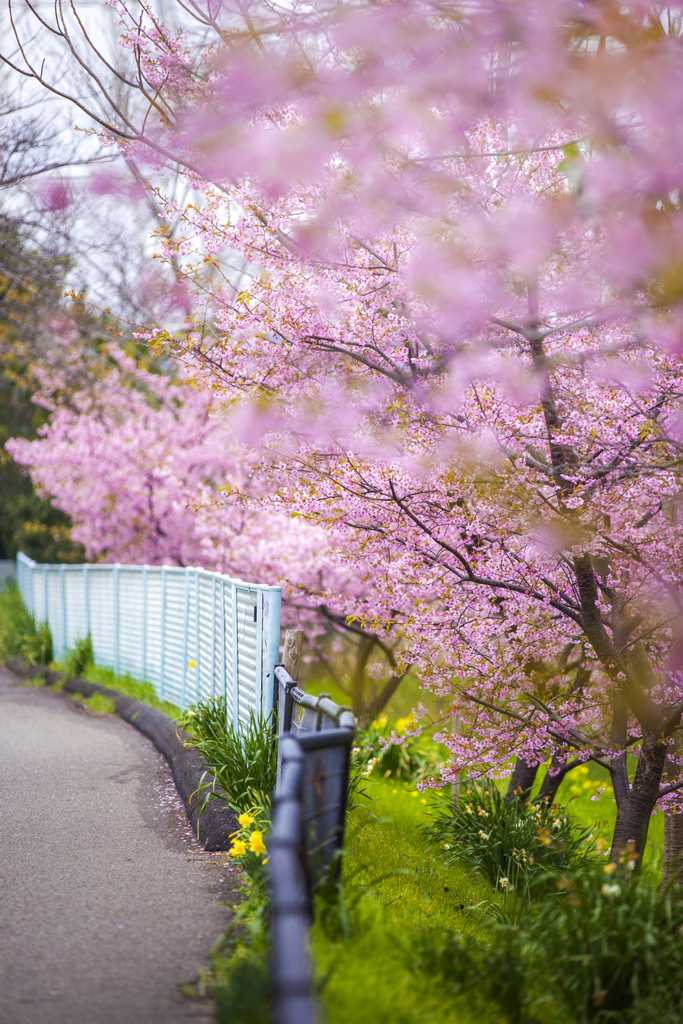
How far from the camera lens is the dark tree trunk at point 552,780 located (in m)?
7.47

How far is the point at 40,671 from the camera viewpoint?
1492 centimetres

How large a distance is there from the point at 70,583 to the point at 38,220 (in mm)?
6871

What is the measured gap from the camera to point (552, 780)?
7.88m

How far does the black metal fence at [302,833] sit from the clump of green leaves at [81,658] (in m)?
9.88

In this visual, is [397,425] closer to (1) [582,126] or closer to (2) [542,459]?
(2) [542,459]

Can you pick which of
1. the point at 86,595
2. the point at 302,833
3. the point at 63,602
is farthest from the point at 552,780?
the point at 63,602

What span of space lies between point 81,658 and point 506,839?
9119mm

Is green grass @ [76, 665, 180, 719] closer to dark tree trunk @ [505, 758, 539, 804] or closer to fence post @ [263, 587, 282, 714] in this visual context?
fence post @ [263, 587, 282, 714]

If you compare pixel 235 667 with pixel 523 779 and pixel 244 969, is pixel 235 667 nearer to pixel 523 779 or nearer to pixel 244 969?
pixel 523 779

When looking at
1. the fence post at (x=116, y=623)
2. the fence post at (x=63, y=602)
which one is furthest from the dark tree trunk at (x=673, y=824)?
the fence post at (x=63, y=602)

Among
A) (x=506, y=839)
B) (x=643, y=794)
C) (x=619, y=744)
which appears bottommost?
(x=506, y=839)

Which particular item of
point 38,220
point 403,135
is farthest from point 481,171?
point 38,220

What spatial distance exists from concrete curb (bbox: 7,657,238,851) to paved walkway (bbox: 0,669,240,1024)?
111mm

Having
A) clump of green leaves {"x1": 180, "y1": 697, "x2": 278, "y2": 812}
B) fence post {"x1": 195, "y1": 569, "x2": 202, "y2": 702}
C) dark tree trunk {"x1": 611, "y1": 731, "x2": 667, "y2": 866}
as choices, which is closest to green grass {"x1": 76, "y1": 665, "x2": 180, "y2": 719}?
fence post {"x1": 195, "y1": 569, "x2": 202, "y2": 702}
